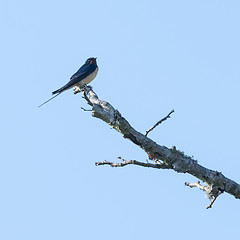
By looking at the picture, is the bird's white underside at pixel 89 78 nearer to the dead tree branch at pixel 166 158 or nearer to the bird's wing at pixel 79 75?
the bird's wing at pixel 79 75

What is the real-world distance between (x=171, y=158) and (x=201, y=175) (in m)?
0.51

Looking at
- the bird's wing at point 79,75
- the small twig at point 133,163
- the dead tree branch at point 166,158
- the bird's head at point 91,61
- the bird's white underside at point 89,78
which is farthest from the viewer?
the bird's head at point 91,61

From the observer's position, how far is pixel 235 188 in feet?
22.3

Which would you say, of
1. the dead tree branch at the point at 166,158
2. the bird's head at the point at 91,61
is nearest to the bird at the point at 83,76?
the bird's head at the point at 91,61

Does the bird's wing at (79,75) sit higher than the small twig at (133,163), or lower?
higher

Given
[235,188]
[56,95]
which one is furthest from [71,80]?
[235,188]

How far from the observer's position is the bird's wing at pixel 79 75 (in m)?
12.3

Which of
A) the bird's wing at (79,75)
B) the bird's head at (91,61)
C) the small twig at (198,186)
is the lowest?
the small twig at (198,186)

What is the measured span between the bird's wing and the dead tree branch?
551 centimetres

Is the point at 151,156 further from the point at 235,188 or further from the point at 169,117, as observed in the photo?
the point at 235,188

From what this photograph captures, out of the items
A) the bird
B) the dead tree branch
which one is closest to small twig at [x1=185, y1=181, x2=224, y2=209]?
the dead tree branch

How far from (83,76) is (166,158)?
676 cm

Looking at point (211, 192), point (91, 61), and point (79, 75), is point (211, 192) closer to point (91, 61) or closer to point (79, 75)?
point (79, 75)

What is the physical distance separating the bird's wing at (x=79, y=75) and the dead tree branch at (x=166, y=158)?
5.51m
